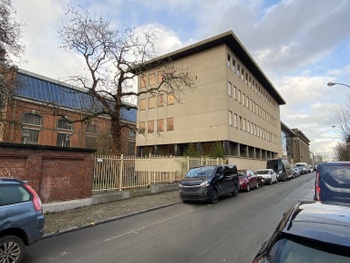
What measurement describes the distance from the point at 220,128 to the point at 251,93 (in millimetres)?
14325

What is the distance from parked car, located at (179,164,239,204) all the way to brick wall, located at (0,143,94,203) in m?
4.71

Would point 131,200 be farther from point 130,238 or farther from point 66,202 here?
point 130,238

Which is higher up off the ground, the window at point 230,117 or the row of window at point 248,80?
the row of window at point 248,80

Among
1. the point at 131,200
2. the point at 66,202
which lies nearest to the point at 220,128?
the point at 131,200

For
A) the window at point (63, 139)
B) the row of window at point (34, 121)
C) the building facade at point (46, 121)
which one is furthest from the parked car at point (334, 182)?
the window at point (63, 139)

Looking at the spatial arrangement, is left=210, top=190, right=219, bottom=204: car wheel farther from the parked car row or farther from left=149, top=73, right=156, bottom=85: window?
left=149, top=73, right=156, bottom=85: window

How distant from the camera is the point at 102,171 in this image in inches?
527

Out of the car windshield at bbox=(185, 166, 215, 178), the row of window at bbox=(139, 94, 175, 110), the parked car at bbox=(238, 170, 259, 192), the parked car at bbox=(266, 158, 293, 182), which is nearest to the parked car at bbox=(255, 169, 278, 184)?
the parked car at bbox=(266, 158, 293, 182)

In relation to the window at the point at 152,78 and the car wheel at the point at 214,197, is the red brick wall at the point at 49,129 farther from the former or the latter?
the car wheel at the point at 214,197

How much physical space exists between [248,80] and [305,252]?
43.4m

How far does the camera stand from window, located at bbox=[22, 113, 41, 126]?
142 feet

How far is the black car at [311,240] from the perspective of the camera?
85.7 inches

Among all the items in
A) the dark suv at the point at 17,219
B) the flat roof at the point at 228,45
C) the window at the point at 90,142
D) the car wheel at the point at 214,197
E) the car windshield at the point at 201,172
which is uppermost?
the flat roof at the point at 228,45

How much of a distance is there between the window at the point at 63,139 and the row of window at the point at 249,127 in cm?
3120
